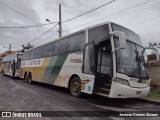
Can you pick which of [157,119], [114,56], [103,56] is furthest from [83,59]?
[157,119]

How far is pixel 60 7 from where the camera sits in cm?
Answer: 2333

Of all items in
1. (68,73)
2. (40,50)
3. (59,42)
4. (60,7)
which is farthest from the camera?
(60,7)

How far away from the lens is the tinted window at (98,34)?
8519 millimetres

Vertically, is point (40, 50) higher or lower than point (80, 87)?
higher

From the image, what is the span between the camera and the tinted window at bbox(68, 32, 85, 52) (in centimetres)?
1000

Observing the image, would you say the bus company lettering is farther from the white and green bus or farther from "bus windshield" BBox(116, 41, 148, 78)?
"bus windshield" BBox(116, 41, 148, 78)

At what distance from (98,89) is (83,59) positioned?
5.61 feet

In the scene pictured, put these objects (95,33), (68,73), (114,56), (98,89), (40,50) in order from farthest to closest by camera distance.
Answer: (40,50), (68,73), (95,33), (98,89), (114,56)

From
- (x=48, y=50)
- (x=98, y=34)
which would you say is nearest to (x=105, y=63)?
(x=98, y=34)

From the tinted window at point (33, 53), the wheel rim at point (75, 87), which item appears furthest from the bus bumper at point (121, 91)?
the tinted window at point (33, 53)

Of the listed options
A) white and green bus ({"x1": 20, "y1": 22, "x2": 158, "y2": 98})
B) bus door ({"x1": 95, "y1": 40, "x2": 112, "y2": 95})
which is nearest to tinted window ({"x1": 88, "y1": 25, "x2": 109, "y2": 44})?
white and green bus ({"x1": 20, "y1": 22, "x2": 158, "y2": 98})

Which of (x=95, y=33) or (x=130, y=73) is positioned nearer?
(x=130, y=73)

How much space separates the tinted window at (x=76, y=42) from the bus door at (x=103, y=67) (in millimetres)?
1385

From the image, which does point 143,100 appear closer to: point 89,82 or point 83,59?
point 89,82
